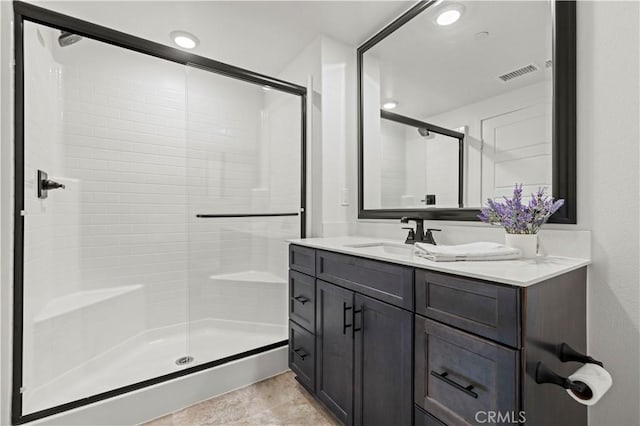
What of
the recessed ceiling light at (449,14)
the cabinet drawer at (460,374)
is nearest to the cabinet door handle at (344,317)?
the cabinet drawer at (460,374)

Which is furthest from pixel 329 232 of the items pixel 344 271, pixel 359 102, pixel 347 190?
pixel 359 102

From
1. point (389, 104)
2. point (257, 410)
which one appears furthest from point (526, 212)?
point (257, 410)

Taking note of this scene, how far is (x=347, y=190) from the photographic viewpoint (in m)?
2.16

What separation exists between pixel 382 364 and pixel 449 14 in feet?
5.75

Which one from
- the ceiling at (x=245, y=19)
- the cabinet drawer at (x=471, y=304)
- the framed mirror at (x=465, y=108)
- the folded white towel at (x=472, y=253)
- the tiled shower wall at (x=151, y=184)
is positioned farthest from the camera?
the tiled shower wall at (x=151, y=184)

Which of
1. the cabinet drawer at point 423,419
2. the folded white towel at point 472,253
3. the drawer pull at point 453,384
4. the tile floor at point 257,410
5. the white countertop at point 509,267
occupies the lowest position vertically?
the tile floor at point 257,410

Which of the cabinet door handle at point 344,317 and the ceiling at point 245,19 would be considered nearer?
the cabinet door handle at point 344,317

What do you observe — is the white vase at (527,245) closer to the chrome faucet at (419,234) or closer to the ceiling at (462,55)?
the chrome faucet at (419,234)

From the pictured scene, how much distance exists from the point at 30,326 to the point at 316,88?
2.12 metres

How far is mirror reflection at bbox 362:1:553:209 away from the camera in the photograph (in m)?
1.21

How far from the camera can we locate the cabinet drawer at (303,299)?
1555 mm

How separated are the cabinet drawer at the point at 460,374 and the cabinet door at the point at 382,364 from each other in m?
0.05

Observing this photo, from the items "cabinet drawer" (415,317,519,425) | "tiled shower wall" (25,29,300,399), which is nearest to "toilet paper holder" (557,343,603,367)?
"cabinet drawer" (415,317,519,425)

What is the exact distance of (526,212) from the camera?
43.1 inches
